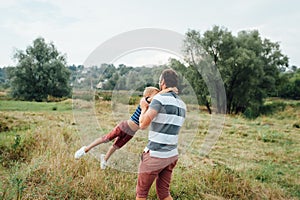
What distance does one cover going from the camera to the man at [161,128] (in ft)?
8.89

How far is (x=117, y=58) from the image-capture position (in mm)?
3363

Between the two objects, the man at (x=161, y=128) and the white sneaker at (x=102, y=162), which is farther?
the white sneaker at (x=102, y=162)

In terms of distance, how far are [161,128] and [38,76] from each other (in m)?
22.4

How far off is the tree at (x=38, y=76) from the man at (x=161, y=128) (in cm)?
1840

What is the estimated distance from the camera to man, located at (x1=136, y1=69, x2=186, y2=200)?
2.71 meters

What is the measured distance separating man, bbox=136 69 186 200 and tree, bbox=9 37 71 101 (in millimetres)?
18402

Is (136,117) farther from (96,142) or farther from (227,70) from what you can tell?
(227,70)

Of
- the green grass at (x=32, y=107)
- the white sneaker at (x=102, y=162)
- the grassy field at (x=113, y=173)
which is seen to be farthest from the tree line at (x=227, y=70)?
the white sneaker at (x=102, y=162)

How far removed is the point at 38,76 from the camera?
23.2m

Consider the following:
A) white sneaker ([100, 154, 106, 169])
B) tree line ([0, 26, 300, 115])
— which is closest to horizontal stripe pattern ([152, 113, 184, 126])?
white sneaker ([100, 154, 106, 169])

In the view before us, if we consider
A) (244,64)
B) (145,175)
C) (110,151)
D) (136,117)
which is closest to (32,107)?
(110,151)

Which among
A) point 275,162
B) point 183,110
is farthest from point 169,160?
point 275,162

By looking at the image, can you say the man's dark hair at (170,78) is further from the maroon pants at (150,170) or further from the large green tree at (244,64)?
the large green tree at (244,64)

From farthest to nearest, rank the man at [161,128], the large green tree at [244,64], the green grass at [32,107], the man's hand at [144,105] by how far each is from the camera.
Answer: the large green tree at [244,64], the green grass at [32,107], the man's hand at [144,105], the man at [161,128]
